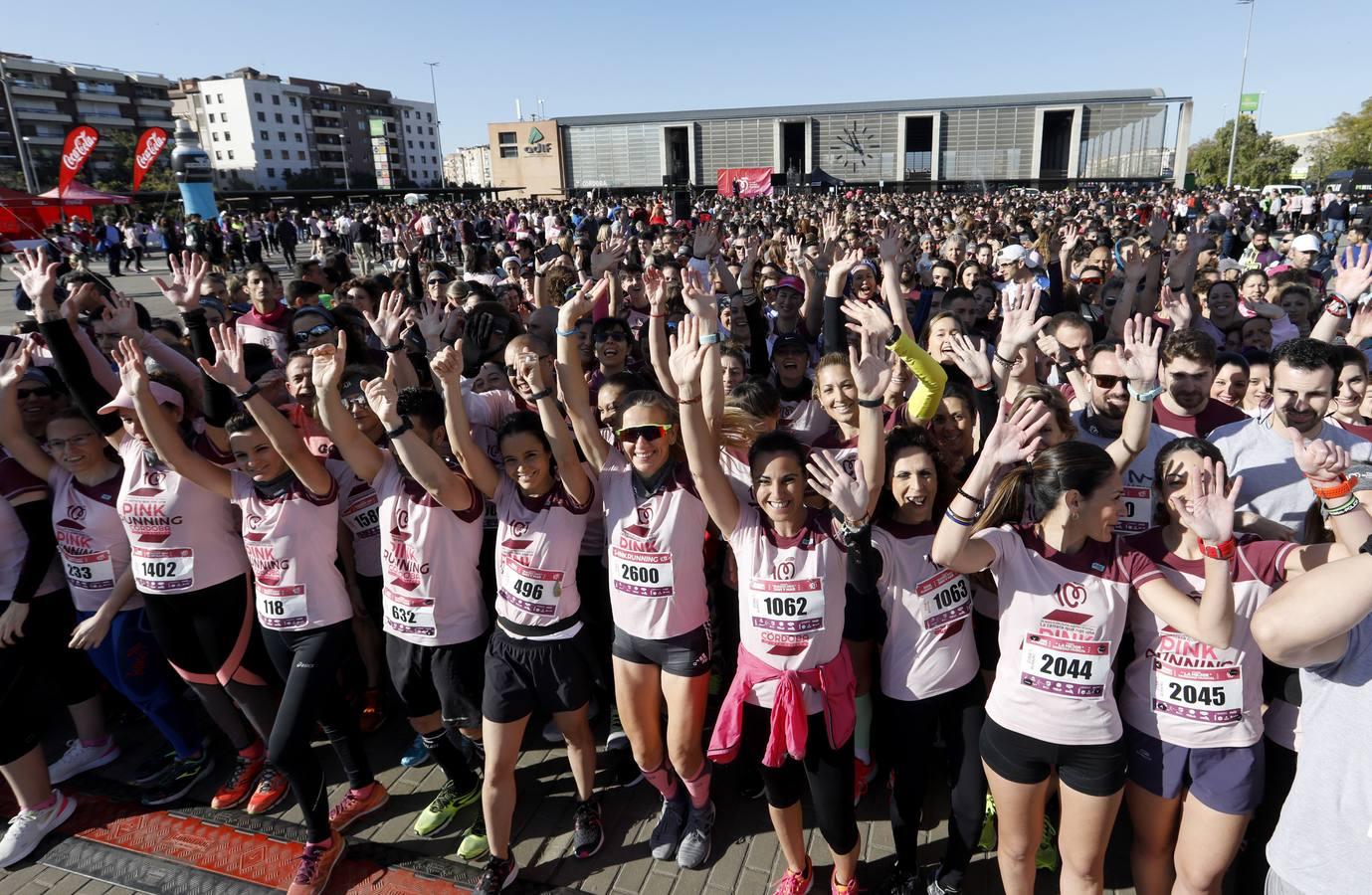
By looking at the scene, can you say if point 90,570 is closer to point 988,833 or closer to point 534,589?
point 534,589

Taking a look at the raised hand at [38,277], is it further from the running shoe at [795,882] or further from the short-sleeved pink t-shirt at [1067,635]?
the short-sleeved pink t-shirt at [1067,635]

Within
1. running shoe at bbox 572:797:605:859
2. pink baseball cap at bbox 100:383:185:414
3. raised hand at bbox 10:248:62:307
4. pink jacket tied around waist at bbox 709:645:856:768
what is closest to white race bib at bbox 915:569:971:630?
pink jacket tied around waist at bbox 709:645:856:768

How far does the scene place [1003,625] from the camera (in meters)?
2.54

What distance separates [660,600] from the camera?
291cm

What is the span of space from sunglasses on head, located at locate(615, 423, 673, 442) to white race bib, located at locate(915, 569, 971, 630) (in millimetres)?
1122

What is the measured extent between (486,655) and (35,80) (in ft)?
314

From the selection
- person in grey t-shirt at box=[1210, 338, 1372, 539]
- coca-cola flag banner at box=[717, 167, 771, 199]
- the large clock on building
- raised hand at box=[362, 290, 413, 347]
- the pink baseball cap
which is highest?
the large clock on building

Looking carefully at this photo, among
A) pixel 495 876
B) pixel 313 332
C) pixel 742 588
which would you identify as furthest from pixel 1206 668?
pixel 313 332

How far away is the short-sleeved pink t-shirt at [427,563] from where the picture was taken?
3.10 m

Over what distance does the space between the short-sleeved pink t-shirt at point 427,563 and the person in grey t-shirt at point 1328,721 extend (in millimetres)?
→ 2665

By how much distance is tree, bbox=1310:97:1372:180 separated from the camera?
49.3 meters

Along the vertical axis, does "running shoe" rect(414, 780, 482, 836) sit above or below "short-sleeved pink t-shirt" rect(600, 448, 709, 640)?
below

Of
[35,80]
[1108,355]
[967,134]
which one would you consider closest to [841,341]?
[1108,355]

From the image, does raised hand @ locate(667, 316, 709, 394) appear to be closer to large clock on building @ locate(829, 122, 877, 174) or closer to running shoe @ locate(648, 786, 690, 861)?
running shoe @ locate(648, 786, 690, 861)
